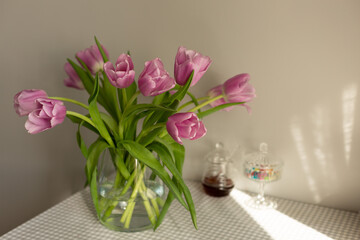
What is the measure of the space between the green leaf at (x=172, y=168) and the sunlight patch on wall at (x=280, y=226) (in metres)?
0.24

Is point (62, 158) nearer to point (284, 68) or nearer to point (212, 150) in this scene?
point (212, 150)

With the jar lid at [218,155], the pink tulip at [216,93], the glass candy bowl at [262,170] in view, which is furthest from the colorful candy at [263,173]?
the pink tulip at [216,93]

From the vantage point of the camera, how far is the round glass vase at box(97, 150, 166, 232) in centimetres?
124

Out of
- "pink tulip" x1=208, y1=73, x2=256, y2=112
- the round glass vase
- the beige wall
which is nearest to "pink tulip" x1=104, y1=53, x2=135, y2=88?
the round glass vase

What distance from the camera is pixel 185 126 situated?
1070 mm

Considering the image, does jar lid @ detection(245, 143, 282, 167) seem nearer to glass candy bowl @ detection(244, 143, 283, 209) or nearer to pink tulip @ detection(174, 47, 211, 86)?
glass candy bowl @ detection(244, 143, 283, 209)

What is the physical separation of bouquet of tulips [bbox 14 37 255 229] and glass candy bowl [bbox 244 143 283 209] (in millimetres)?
175

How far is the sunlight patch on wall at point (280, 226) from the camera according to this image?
1229mm

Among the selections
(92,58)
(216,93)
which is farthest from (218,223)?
(92,58)

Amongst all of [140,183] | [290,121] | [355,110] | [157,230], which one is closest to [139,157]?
[140,183]

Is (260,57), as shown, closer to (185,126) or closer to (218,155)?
(218,155)

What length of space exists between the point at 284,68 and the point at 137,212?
62cm

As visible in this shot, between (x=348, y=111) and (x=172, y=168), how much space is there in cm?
56

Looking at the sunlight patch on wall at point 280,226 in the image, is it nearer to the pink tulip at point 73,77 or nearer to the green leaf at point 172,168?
the green leaf at point 172,168
